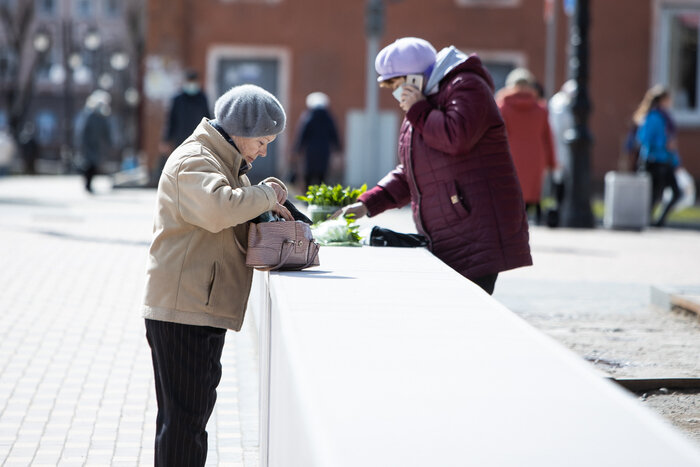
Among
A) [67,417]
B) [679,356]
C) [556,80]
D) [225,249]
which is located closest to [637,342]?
[679,356]

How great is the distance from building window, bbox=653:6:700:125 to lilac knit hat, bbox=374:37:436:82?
73.6 ft

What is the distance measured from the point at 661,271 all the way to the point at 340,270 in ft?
24.9

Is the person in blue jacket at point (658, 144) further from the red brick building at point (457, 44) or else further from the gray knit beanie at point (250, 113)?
the gray knit beanie at point (250, 113)

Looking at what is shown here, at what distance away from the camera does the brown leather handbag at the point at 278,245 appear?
412 centimetres

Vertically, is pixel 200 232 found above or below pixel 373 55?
below

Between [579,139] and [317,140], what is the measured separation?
442 centimetres

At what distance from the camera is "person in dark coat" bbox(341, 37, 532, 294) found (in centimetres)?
494

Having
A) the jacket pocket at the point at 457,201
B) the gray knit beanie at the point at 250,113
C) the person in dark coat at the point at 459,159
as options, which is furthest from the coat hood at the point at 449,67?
Result: the gray knit beanie at the point at 250,113

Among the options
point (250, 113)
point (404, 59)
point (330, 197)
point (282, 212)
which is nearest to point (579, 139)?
point (330, 197)

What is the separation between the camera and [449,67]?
499cm

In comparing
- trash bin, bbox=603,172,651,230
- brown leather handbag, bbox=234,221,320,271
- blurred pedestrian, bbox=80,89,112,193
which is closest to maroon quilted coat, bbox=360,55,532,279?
brown leather handbag, bbox=234,221,320,271

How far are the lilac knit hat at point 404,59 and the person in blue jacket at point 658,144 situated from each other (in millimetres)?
12024

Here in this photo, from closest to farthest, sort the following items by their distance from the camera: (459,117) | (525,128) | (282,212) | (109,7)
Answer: (282,212)
(459,117)
(525,128)
(109,7)

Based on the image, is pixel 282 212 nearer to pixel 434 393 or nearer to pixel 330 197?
pixel 330 197
